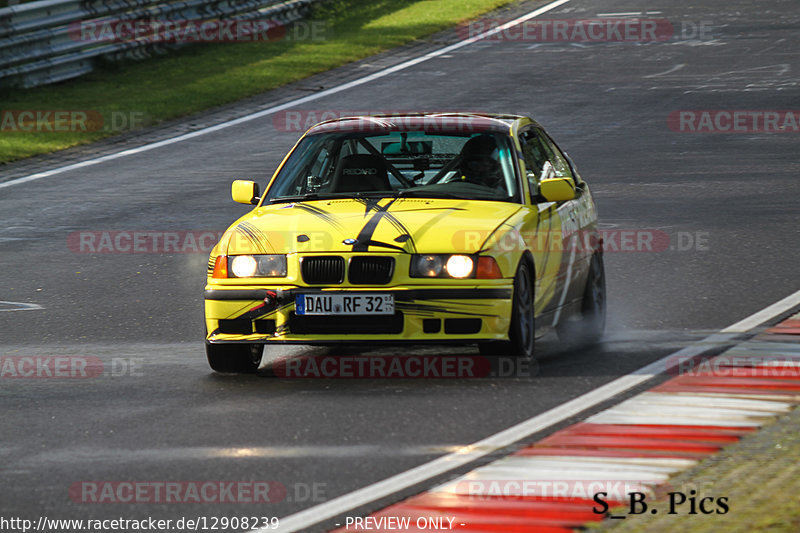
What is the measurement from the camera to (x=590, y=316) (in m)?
10.7

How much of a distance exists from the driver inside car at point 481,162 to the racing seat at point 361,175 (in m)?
0.50

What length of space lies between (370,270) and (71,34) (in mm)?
16252

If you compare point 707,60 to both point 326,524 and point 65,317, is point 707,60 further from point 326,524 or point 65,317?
point 326,524

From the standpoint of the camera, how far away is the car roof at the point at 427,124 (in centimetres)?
1029

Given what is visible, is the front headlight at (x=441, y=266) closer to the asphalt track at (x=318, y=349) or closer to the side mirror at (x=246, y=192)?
the asphalt track at (x=318, y=349)

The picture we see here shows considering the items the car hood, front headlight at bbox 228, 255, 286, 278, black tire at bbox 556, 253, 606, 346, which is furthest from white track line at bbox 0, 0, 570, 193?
front headlight at bbox 228, 255, 286, 278

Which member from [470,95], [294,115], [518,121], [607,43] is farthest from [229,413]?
[607,43]

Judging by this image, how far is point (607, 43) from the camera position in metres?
30.0

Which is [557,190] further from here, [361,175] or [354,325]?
[354,325]

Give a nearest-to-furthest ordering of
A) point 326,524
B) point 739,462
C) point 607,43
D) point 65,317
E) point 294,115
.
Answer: point 326,524 < point 739,462 < point 65,317 < point 294,115 < point 607,43

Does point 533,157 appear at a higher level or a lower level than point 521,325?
higher

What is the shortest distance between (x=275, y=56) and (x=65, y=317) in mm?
16936

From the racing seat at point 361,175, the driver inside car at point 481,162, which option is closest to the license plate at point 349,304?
the racing seat at point 361,175

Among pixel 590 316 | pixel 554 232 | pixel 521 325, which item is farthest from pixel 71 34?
pixel 521 325
